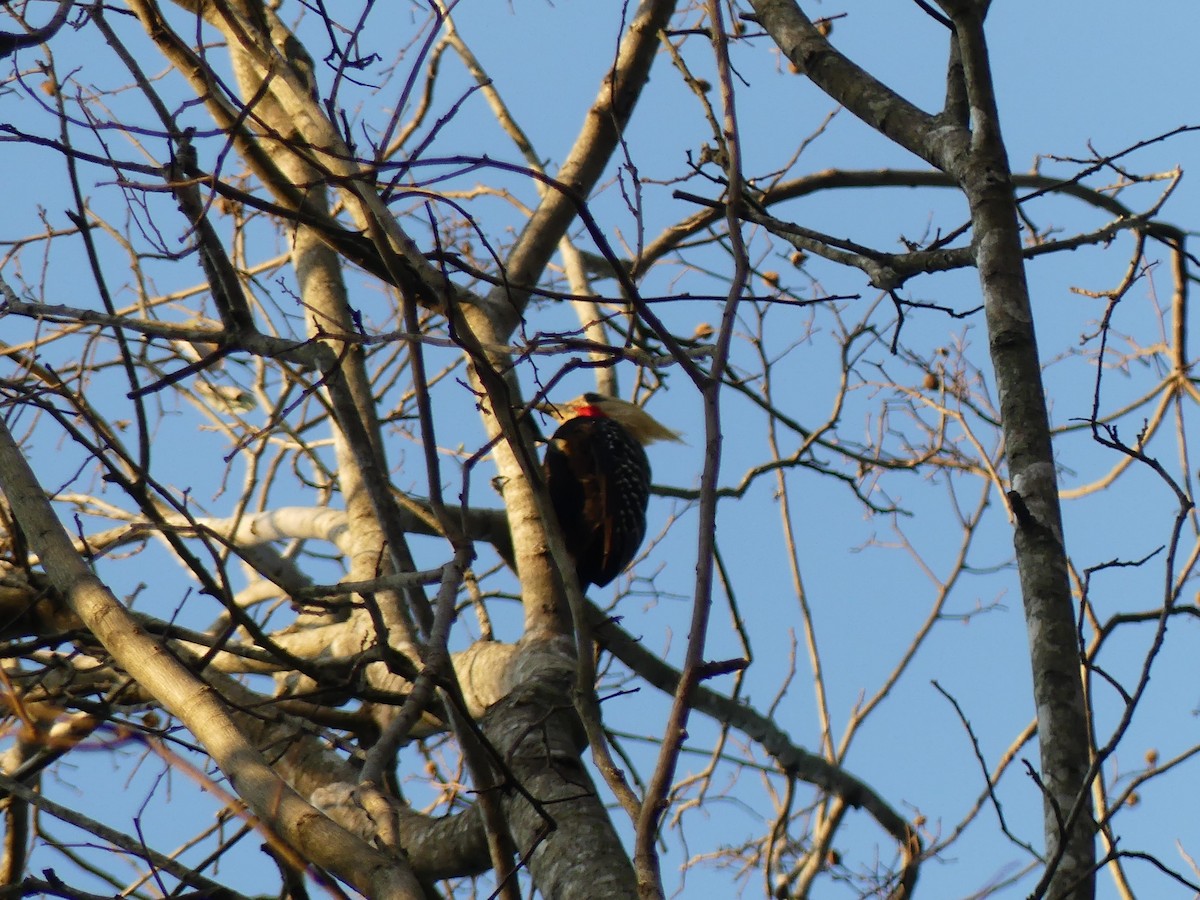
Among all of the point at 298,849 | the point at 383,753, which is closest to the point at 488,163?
the point at 383,753

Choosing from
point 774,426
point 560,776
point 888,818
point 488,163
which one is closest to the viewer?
point 488,163

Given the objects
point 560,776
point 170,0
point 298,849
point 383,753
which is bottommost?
point 298,849

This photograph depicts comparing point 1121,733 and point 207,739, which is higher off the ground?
point 207,739

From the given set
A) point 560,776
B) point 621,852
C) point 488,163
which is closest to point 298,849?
point 621,852

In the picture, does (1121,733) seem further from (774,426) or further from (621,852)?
(774,426)

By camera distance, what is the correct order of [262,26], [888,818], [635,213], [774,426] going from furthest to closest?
1. [774,426]
2. [888,818]
3. [262,26]
4. [635,213]

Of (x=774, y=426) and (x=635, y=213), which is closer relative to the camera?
(x=635, y=213)

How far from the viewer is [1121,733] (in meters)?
1.76

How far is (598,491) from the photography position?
16.9 ft

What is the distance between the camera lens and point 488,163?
1895 millimetres

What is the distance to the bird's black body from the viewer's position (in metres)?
5.11

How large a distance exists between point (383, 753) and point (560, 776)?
821 millimetres

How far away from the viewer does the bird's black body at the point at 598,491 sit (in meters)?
5.11

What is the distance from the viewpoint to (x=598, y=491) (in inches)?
203
